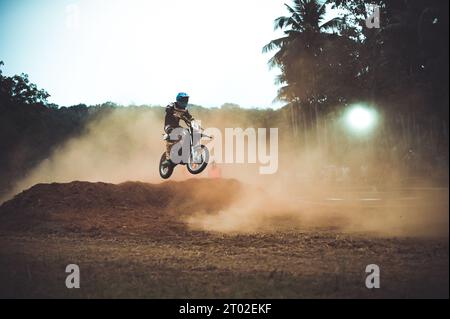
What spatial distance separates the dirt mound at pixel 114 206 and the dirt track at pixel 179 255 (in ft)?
0.15

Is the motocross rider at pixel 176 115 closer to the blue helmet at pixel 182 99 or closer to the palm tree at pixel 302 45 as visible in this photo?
the blue helmet at pixel 182 99

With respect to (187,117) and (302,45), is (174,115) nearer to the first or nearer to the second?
(187,117)

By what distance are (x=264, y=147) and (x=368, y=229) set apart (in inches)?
1549

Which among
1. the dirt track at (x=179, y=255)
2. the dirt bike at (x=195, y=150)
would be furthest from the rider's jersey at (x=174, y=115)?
the dirt track at (x=179, y=255)

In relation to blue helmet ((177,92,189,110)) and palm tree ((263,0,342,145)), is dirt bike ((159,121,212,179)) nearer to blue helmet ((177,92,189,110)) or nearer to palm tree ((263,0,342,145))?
blue helmet ((177,92,189,110))

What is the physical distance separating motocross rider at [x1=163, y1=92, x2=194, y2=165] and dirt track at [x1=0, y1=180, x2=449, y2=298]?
10.2 feet

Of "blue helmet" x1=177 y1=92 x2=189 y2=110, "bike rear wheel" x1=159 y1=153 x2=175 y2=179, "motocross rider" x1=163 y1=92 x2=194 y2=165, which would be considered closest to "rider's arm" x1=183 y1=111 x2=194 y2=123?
"motocross rider" x1=163 y1=92 x2=194 y2=165

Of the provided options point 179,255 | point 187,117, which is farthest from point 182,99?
point 179,255

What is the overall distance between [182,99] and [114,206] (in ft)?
31.2

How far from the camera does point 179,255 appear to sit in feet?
36.3

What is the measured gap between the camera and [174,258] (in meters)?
10.7

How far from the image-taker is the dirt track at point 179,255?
803cm

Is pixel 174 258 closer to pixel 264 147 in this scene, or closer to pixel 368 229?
pixel 368 229

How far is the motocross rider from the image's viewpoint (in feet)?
32.9
